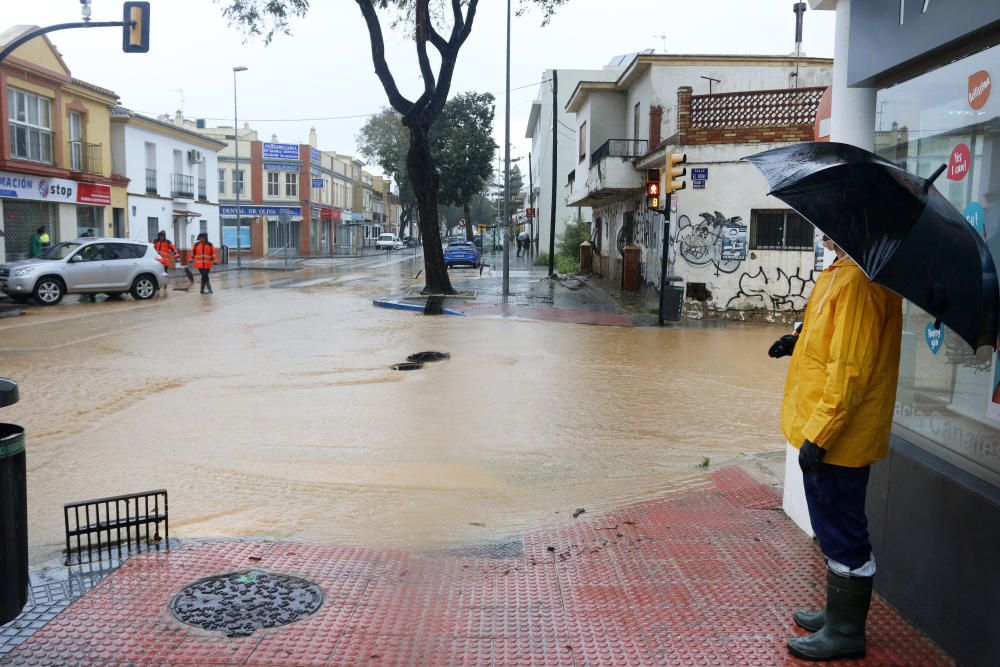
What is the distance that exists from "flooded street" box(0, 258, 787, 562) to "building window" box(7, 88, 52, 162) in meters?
14.1

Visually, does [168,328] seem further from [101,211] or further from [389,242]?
[389,242]

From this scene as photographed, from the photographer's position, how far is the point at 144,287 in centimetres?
2198

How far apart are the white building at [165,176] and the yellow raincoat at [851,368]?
111 ft

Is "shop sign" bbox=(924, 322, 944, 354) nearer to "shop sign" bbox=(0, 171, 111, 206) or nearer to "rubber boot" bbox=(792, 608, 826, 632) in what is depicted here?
"rubber boot" bbox=(792, 608, 826, 632)

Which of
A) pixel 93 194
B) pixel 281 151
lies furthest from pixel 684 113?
pixel 281 151

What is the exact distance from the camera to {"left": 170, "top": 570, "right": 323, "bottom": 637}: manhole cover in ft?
12.3

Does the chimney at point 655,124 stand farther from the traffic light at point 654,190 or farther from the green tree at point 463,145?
the green tree at point 463,145

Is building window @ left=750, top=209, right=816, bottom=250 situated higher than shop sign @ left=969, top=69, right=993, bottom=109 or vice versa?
shop sign @ left=969, top=69, right=993, bottom=109

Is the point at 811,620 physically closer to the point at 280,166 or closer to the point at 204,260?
the point at 204,260

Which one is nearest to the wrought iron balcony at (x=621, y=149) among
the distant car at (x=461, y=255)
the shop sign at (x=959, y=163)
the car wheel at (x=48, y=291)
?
the car wheel at (x=48, y=291)

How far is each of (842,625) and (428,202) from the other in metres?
21.2

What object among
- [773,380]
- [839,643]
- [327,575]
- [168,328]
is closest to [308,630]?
[327,575]

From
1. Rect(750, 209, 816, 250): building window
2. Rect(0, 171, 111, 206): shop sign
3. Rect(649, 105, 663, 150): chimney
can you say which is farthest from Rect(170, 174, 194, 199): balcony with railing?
Rect(750, 209, 816, 250): building window

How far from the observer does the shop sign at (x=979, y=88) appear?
359cm
